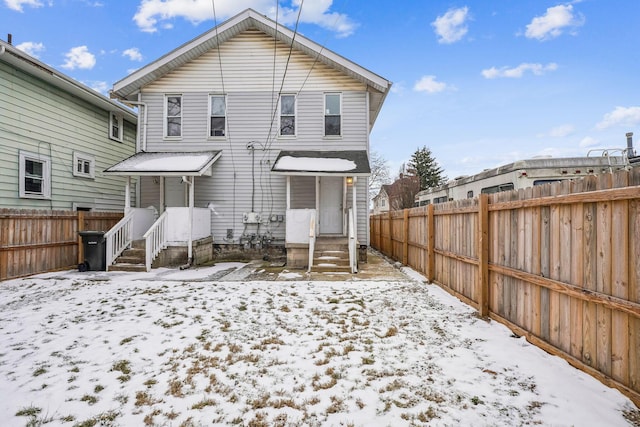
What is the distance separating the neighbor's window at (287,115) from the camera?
11.4 m

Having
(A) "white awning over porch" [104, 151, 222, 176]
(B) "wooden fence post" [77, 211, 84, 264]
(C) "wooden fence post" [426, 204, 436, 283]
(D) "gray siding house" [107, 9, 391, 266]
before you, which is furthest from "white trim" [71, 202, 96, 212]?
(C) "wooden fence post" [426, 204, 436, 283]

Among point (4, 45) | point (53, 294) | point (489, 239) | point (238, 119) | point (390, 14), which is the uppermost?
point (390, 14)

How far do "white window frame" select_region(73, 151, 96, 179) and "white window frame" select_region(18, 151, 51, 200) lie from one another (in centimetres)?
104

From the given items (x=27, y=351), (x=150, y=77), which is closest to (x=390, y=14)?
(x=150, y=77)

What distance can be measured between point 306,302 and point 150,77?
1033cm

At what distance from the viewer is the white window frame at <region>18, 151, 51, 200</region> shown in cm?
992

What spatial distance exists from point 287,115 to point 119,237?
6.73 metres

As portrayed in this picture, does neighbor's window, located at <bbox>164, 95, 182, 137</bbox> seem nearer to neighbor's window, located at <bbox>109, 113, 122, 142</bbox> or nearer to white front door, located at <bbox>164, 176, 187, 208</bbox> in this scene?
white front door, located at <bbox>164, 176, 187, 208</bbox>

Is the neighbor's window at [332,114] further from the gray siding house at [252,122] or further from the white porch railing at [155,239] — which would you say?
the white porch railing at [155,239]

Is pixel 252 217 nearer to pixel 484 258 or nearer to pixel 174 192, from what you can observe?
pixel 174 192

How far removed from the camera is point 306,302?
218 inches

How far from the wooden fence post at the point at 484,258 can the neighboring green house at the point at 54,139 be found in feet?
41.4

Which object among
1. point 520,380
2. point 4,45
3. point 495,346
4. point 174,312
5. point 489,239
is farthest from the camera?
point 4,45

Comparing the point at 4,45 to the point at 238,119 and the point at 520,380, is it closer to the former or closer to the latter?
the point at 238,119
